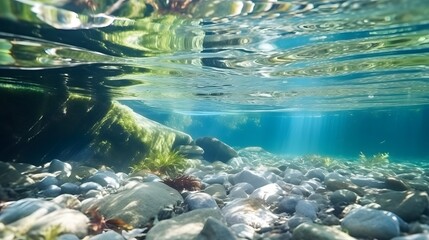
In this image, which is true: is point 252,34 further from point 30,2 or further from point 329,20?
point 30,2

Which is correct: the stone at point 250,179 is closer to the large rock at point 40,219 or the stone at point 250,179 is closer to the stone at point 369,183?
the stone at point 369,183

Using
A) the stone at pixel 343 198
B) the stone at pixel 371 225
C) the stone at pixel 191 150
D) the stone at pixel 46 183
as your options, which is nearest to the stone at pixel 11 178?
the stone at pixel 46 183

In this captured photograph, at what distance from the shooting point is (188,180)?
909cm

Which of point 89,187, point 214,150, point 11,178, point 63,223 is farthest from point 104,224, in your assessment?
point 214,150

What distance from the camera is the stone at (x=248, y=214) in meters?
6.05

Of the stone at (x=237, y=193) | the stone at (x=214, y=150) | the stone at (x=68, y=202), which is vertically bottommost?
the stone at (x=214, y=150)

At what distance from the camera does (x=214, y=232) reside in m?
4.60

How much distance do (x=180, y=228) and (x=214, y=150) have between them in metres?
14.5

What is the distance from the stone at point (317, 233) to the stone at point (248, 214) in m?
1.10

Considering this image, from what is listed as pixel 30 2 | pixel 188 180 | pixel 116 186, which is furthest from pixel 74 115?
pixel 30 2

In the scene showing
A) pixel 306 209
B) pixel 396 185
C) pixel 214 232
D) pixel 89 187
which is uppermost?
pixel 214 232

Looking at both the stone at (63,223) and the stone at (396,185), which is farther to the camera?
the stone at (396,185)

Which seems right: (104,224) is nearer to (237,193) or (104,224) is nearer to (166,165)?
(237,193)

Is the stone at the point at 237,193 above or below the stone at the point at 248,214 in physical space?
below
